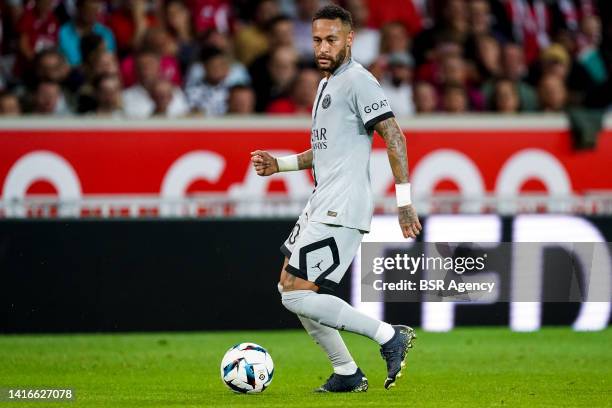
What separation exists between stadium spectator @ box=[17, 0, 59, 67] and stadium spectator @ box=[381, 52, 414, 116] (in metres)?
3.63

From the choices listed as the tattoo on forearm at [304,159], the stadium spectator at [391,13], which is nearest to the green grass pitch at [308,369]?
the tattoo on forearm at [304,159]

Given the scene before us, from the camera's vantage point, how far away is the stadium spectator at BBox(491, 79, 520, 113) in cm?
1482

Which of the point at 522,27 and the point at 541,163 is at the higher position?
the point at 522,27

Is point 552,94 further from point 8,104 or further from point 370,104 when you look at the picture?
point 370,104

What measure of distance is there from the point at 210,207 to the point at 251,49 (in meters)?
3.05

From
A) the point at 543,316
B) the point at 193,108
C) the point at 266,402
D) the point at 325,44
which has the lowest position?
the point at 543,316

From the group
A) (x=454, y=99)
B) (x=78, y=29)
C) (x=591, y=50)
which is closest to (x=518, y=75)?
(x=591, y=50)

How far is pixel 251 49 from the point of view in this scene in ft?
50.6

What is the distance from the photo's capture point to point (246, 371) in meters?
8.63

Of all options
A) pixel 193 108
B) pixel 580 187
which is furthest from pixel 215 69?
pixel 580 187

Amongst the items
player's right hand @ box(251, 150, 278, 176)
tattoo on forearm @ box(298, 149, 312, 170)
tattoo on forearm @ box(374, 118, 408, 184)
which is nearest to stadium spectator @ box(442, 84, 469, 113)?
tattoo on forearm @ box(298, 149, 312, 170)

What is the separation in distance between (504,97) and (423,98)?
925 millimetres

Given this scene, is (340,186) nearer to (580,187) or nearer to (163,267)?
(163,267)

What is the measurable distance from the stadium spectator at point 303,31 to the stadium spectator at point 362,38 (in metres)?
0.45
